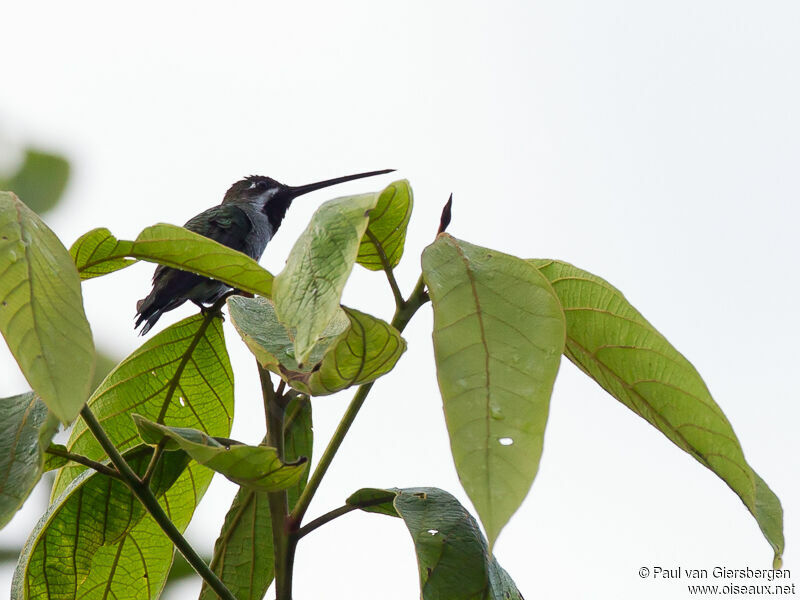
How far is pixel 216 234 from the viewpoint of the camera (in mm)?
3219

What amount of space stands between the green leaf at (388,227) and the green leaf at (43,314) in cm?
28

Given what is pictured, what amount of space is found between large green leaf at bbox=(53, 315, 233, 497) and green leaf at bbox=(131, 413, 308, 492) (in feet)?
1.18

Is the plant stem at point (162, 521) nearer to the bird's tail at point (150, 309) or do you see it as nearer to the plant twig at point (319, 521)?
the plant twig at point (319, 521)

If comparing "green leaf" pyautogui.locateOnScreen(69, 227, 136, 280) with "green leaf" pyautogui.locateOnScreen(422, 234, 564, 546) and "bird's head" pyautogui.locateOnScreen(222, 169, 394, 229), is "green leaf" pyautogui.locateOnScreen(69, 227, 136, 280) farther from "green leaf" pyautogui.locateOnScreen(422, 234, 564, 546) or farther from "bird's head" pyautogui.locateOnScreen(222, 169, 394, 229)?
"bird's head" pyautogui.locateOnScreen(222, 169, 394, 229)

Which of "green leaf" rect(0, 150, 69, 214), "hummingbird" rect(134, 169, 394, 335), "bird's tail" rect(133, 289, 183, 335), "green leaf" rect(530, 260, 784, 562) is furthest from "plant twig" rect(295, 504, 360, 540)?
"green leaf" rect(0, 150, 69, 214)

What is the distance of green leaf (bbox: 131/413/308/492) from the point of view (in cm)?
80

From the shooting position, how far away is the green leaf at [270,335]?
0.86 metres

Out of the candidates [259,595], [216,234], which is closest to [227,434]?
[259,595]

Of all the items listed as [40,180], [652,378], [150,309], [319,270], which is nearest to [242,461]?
[319,270]

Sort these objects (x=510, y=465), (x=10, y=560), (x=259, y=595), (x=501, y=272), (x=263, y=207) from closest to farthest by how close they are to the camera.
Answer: (x=510, y=465) → (x=501, y=272) → (x=259, y=595) → (x=10, y=560) → (x=263, y=207)

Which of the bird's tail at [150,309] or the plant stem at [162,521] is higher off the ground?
the bird's tail at [150,309]

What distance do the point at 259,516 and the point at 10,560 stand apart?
106 inches

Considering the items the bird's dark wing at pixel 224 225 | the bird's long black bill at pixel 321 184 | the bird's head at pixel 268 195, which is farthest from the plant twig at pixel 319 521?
the bird's head at pixel 268 195

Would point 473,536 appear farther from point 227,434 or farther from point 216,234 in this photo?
point 216,234
